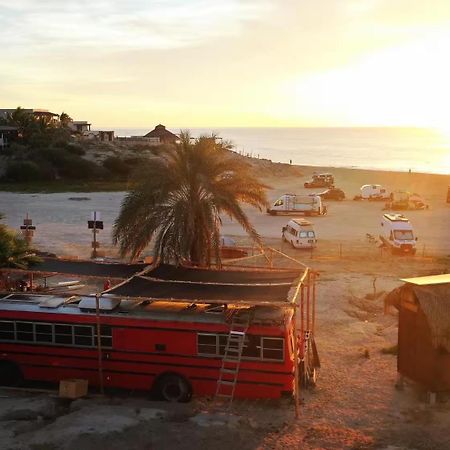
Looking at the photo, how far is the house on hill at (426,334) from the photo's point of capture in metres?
15.2

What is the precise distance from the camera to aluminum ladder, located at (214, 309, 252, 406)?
48.0ft

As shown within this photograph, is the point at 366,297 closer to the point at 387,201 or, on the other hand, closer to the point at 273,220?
the point at 273,220

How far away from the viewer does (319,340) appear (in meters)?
20.3

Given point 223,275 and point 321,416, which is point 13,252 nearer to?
point 223,275

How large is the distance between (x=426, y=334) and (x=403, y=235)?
22.1m

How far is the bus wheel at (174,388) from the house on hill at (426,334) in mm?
5450

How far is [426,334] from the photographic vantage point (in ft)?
50.6

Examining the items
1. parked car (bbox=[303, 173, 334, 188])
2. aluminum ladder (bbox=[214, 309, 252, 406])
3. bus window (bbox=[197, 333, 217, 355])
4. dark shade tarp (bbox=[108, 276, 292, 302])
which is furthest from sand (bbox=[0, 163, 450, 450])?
parked car (bbox=[303, 173, 334, 188])

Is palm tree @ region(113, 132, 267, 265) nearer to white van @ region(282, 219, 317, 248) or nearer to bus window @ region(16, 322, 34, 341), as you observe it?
bus window @ region(16, 322, 34, 341)

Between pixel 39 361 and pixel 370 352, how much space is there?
9430 mm

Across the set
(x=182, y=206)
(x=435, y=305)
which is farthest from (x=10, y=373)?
(x=435, y=305)

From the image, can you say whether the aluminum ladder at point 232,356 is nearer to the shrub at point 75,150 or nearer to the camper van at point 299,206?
the camper van at point 299,206

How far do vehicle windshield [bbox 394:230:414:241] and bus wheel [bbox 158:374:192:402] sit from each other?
24.2 meters

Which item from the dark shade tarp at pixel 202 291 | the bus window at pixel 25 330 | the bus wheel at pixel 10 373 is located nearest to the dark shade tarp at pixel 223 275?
the dark shade tarp at pixel 202 291
